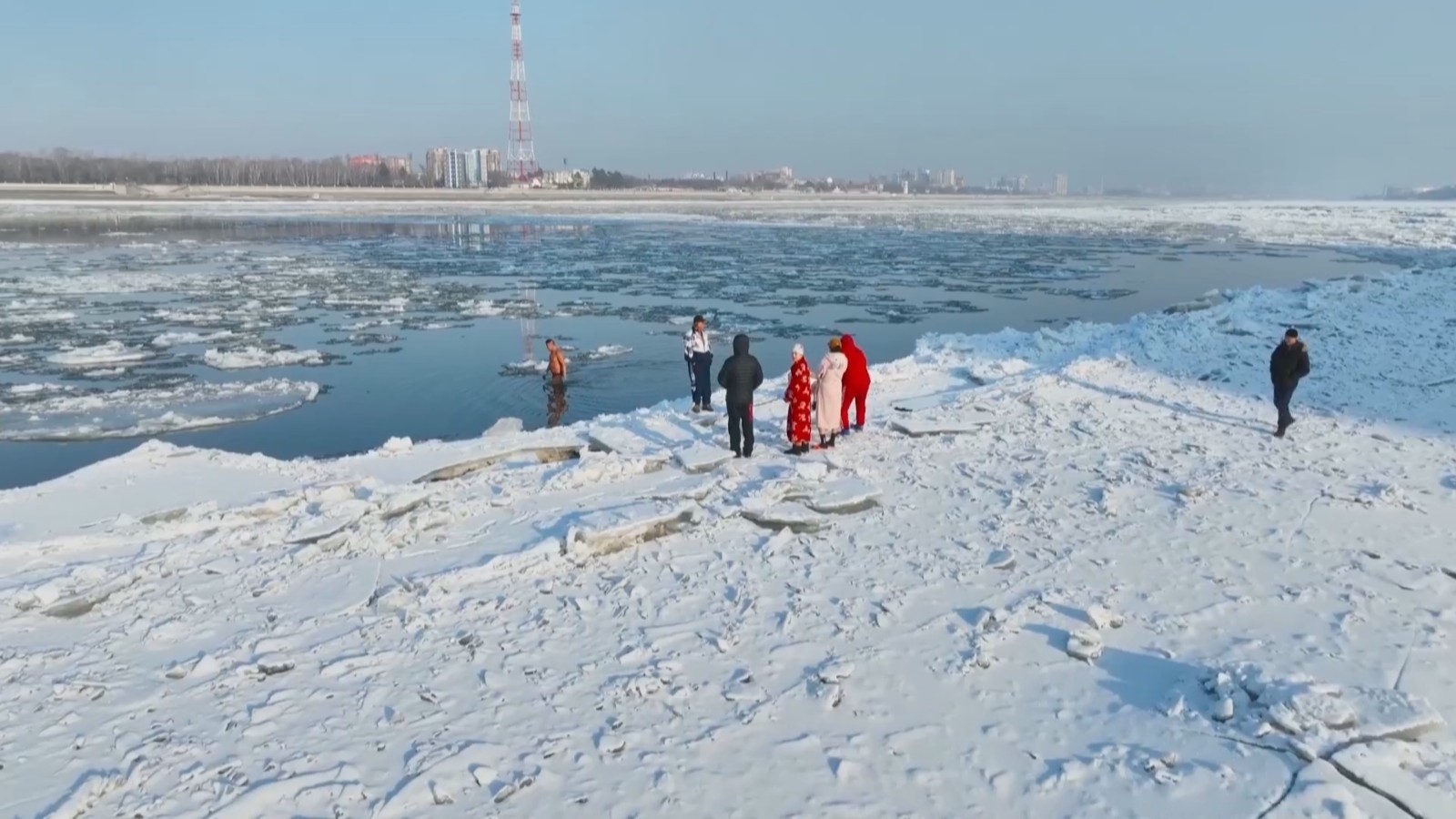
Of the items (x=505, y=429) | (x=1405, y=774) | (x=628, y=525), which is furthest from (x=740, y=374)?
(x=1405, y=774)

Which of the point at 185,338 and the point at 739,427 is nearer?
the point at 739,427

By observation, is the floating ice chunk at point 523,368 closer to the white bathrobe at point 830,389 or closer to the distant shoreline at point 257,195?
the white bathrobe at point 830,389

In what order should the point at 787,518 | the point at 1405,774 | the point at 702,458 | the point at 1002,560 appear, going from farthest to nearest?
the point at 702,458, the point at 787,518, the point at 1002,560, the point at 1405,774

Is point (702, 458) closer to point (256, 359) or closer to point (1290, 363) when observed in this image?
point (1290, 363)

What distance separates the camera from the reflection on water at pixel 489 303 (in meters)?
15.0

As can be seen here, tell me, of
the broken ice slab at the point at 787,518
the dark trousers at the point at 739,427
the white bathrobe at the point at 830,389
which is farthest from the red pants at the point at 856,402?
the broken ice slab at the point at 787,518

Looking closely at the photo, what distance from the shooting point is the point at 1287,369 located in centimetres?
1038

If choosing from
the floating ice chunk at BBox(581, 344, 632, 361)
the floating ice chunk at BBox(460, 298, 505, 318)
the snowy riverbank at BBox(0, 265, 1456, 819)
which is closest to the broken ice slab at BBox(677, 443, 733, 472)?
the snowy riverbank at BBox(0, 265, 1456, 819)

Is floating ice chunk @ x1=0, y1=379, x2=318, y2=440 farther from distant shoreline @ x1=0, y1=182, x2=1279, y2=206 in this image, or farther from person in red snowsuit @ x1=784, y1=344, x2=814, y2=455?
distant shoreline @ x1=0, y1=182, x2=1279, y2=206

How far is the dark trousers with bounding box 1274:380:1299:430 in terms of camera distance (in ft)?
34.2

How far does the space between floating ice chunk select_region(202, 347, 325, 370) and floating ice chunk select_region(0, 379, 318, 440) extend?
1.62 meters

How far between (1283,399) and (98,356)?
1941 cm

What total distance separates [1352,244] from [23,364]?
53.4 metres

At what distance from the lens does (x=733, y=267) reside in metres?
35.4
